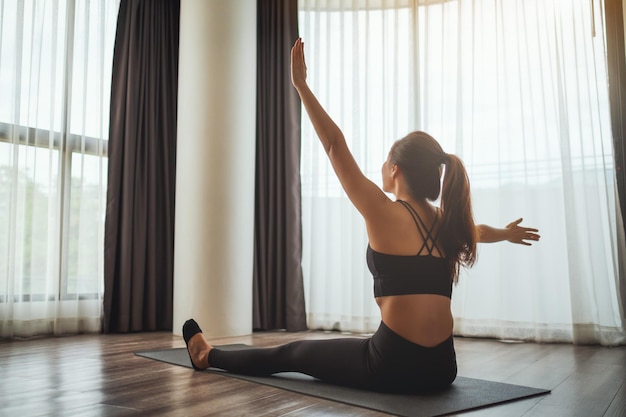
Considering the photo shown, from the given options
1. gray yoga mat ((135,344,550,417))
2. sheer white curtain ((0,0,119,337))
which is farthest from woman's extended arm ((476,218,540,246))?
sheer white curtain ((0,0,119,337))

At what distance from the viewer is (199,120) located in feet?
12.8

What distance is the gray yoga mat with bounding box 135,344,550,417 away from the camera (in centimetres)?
176

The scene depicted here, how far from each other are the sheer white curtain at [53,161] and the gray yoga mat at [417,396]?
2.02 m

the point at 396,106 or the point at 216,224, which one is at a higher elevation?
the point at 396,106

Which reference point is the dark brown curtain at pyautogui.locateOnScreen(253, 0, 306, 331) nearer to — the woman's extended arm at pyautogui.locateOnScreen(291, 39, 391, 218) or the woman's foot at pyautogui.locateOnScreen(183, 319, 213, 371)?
the woman's foot at pyautogui.locateOnScreen(183, 319, 213, 371)

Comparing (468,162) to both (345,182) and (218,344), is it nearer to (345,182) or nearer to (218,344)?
(218,344)

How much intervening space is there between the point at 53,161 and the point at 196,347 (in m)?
2.15

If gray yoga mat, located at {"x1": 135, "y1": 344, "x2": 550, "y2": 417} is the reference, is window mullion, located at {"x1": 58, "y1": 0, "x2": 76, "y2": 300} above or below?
above

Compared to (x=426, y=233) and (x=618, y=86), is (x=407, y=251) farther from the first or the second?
(x=618, y=86)

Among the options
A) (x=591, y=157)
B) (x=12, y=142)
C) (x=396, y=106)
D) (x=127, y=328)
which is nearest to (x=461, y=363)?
(x=591, y=157)

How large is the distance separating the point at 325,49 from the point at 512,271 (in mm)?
2206

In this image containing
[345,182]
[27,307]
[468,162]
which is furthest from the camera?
[468,162]

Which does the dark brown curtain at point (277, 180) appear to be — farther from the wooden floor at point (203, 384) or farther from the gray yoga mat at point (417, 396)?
the gray yoga mat at point (417, 396)

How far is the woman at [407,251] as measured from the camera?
1838mm
